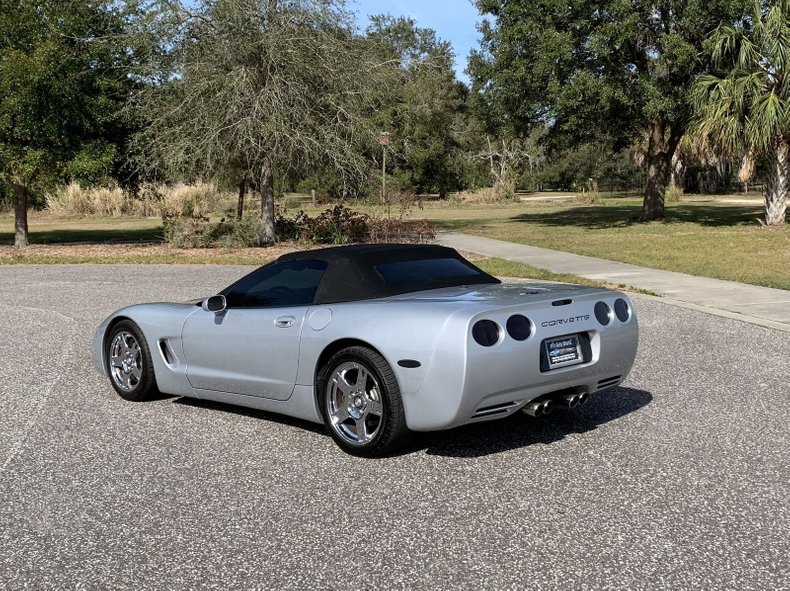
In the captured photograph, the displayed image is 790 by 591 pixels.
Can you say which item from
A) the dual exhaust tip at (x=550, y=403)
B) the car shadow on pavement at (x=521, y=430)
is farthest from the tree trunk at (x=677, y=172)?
the dual exhaust tip at (x=550, y=403)

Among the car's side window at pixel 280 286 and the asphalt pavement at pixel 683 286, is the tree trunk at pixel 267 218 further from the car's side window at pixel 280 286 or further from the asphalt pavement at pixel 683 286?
the car's side window at pixel 280 286

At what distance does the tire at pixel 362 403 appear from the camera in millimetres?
4859

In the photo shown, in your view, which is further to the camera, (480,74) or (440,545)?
(480,74)

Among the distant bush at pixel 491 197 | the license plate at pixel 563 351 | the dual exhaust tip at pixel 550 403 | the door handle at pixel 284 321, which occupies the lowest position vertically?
the dual exhaust tip at pixel 550 403

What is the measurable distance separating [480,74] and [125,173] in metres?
12.9

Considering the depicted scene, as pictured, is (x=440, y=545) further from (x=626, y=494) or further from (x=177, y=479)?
(x=177, y=479)

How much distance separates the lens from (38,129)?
2081cm

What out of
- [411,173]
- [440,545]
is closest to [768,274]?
[440,545]

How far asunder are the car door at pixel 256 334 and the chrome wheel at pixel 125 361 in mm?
696

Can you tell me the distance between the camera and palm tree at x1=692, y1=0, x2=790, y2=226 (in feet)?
79.1

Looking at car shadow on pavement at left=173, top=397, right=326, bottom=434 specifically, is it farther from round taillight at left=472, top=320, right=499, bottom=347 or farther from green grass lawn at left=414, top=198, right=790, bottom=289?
green grass lawn at left=414, top=198, right=790, bottom=289

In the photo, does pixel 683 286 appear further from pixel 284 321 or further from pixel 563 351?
pixel 284 321

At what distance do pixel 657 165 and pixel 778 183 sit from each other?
5749 mm

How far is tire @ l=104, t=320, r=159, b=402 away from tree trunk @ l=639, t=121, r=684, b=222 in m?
26.3
